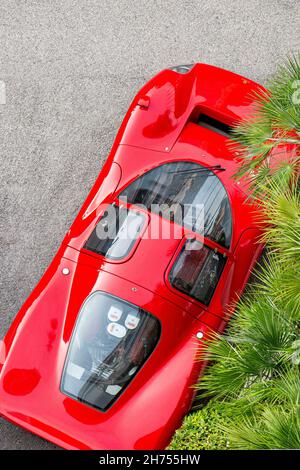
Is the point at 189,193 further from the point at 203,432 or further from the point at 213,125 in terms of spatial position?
the point at 203,432

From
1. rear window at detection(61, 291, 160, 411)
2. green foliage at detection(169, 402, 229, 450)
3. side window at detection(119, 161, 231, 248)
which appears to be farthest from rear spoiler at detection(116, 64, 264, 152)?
green foliage at detection(169, 402, 229, 450)

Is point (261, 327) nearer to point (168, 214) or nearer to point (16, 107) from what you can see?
point (168, 214)

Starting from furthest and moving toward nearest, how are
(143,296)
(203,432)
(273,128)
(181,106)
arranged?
(181,106), (143,296), (203,432), (273,128)

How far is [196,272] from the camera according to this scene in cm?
530

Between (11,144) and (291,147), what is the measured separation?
9.50 ft

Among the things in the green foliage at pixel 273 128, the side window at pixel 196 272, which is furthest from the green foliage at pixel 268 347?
the side window at pixel 196 272

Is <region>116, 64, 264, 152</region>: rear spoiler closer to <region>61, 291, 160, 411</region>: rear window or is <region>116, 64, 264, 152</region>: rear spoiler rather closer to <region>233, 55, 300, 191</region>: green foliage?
<region>233, 55, 300, 191</region>: green foliage

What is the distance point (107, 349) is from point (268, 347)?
1.29 m

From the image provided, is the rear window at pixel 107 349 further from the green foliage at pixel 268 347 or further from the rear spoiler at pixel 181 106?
the rear spoiler at pixel 181 106

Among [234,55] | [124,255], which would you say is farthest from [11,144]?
[234,55]

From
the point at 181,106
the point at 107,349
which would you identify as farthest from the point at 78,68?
the point at 107,349

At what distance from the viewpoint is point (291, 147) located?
5.46 m
